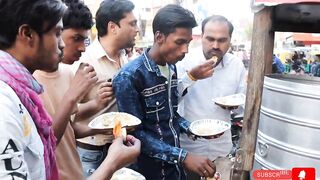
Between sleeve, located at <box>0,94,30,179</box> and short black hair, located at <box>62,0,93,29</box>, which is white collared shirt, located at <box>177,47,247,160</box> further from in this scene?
sleeve, located at <box>0,94,30,179</box>

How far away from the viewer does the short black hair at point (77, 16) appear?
206cm

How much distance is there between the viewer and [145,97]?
6.76 ft

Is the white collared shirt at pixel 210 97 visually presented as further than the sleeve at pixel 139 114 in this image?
Yes

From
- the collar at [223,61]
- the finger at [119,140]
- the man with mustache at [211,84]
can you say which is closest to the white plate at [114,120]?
the finger at [119,140]

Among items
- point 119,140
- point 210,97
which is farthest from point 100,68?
point 119,140

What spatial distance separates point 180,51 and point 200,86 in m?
0.62

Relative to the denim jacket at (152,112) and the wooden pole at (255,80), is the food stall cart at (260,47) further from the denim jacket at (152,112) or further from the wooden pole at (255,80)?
the denim jacket at (152,112)

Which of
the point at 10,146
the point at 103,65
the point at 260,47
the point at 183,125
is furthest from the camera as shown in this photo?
the point at 103,65

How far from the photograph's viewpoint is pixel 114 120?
197 cm

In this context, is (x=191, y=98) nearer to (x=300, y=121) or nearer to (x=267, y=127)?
(x=267, y=127)

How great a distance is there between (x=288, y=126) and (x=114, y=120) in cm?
92

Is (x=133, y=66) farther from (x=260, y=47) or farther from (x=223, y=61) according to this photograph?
(x=223, y=61)

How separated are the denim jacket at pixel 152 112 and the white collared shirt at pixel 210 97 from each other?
432 mm

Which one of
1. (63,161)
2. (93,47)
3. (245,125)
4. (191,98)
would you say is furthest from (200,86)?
(63,161)
